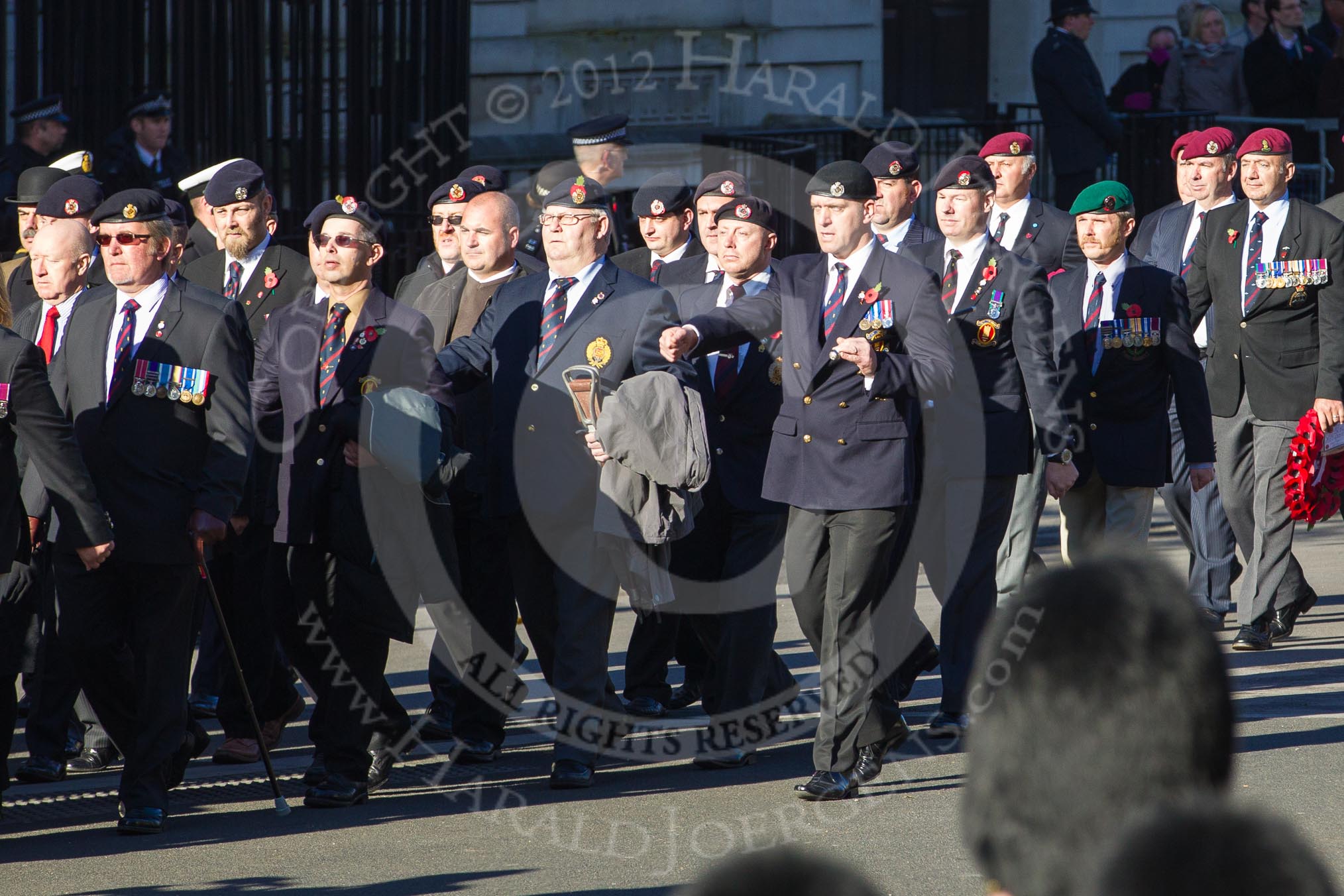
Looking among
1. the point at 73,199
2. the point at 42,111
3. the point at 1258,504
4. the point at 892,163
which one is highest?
the point at 42,111

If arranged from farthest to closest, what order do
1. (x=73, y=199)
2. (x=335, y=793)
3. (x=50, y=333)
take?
1. (x=73, y=199)
2. (x=50, y=333)
3. (x=335, y=793)

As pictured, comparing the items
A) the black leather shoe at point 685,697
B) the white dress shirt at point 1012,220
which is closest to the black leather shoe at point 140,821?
the black leather shoe at point 685,697

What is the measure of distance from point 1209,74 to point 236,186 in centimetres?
1190

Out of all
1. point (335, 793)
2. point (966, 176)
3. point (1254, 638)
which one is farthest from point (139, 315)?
point (1254, 638)

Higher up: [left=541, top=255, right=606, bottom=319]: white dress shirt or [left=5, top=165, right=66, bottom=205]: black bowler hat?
[left=5, top=165, right=66, bottom=205]: black bowler hat

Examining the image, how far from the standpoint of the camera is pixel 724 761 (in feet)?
22.0

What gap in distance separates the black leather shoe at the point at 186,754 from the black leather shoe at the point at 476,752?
3.05 feet

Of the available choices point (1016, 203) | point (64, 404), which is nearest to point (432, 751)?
point (64, 404)

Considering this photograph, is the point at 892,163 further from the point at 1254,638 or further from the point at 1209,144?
the point at 1254,638

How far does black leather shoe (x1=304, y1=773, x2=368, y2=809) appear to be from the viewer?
20.2ft

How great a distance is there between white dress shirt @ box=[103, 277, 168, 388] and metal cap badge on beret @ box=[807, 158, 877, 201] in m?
2.17

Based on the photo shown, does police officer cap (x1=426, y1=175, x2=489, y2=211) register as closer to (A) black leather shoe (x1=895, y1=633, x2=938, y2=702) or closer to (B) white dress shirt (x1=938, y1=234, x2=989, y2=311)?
(B) white dress shirt (x1=938, y1=234, x2=989, y2=311)

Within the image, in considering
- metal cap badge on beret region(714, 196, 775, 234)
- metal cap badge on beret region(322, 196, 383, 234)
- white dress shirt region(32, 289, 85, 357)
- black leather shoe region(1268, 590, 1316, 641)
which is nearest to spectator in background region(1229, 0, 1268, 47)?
black leather shoe region(1268, 590, 1316, 641)

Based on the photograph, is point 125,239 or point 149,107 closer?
point 125,239
